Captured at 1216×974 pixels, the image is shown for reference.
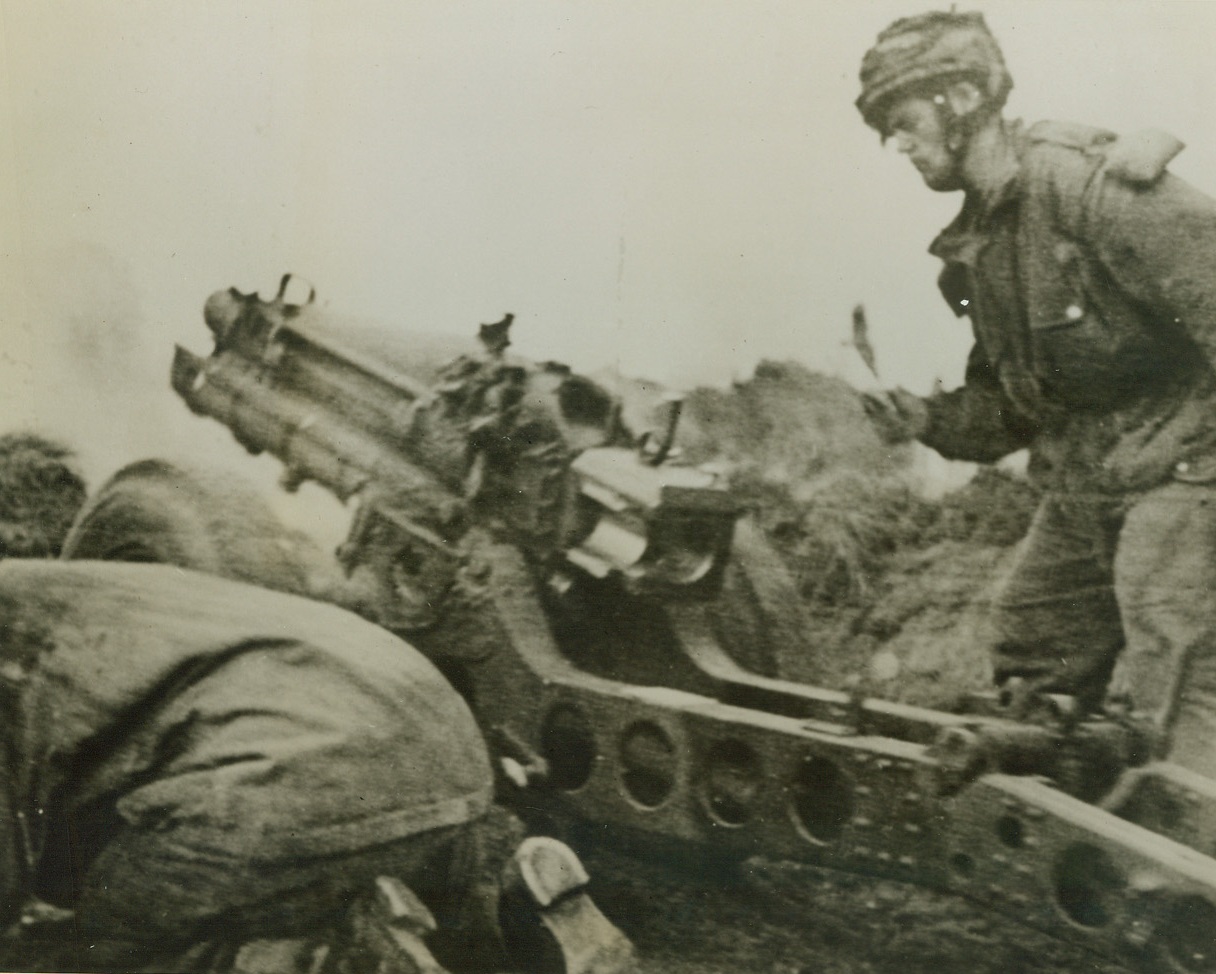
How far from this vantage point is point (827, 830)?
4172mm

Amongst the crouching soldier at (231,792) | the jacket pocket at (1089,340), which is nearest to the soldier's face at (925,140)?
the jacket pocket at (1089,340)

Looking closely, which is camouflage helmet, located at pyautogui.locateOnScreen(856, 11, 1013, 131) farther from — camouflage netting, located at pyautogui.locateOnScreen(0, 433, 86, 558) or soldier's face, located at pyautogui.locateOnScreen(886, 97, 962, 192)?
camouflage netting, located at pyautogui.locateOnScreen(0, 433, 86, 558)

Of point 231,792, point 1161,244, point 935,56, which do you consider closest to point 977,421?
point 1161,244

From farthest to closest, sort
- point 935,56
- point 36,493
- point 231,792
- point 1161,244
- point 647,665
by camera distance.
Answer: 1. point 36,493
2. point 231,792
3. point 647,665
4. point 935,56
5. point 1161,244

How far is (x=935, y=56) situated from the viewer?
420cm

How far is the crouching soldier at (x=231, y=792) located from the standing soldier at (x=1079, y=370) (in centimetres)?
184

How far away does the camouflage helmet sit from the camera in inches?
164

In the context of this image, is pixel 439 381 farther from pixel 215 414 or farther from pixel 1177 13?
pixel 1177 13

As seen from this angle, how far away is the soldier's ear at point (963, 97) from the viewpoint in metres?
4.19

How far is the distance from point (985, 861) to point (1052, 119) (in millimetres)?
2343

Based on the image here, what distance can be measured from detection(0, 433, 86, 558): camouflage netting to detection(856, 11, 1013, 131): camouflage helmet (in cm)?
321

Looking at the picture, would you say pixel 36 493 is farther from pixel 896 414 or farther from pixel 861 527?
pixel 896 414

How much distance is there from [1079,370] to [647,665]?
1.69 m

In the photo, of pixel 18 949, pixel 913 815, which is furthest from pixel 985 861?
pixel 18 949
